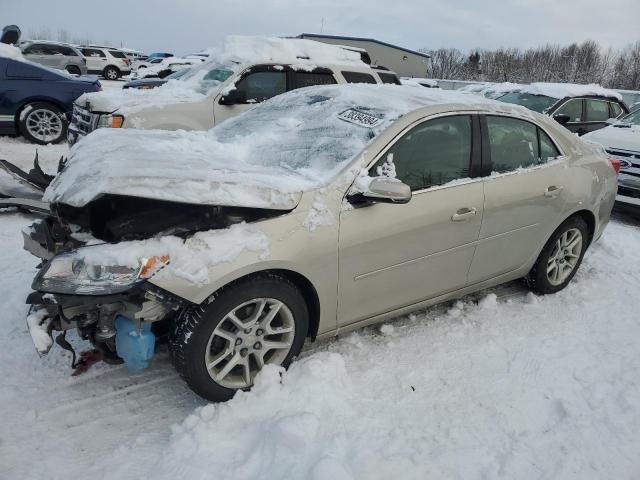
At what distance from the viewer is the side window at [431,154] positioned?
3145mm

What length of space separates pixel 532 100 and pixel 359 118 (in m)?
8.33

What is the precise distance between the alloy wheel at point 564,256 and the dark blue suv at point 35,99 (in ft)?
27.3

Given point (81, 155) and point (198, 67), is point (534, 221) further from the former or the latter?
point (198, 67)

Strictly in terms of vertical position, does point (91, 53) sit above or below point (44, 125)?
below

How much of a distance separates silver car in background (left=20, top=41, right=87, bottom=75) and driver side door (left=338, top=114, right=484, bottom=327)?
78.6 ft

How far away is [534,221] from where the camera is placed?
3.89 metres

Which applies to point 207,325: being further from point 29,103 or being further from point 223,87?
point 29,103

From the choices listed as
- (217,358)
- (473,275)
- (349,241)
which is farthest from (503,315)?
(217,358)

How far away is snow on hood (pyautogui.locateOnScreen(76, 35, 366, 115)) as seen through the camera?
661cm

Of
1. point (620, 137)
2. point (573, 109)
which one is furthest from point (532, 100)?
point (620, 137)

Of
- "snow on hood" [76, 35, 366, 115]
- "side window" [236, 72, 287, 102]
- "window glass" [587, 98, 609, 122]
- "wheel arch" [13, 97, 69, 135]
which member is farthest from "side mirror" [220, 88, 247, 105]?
"window glass" [587, 98, 609, 122]

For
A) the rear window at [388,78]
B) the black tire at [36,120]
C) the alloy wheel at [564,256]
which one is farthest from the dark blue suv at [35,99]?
the alloy wheel at [564,256]

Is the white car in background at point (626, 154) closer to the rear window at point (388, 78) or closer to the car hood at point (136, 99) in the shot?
the rear window at point (388, 78)

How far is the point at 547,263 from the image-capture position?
4219mm
